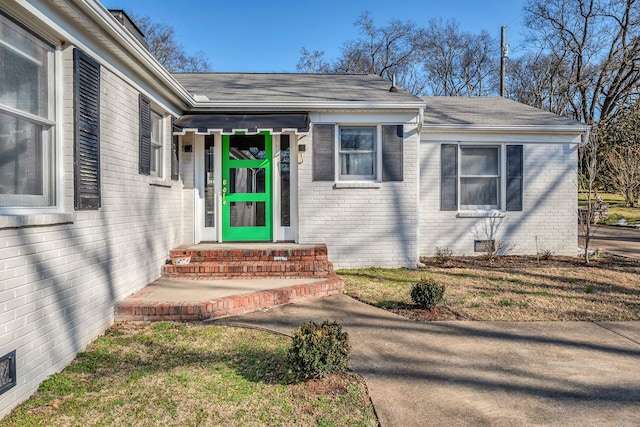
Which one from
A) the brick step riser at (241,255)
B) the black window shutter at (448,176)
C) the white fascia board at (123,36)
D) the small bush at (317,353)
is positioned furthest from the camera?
the black window shutter at (448,176)

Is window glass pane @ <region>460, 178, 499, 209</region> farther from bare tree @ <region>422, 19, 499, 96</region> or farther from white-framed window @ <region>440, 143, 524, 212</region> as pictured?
bare tree @ <region>422, 19, 499, 96</region>

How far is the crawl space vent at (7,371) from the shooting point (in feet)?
9.20

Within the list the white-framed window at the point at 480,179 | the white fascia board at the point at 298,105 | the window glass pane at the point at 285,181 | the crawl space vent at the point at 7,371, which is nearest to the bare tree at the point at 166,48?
the white fascia board at the point at 298,105

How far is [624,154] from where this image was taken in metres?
20.0

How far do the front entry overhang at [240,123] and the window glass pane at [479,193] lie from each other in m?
4.42

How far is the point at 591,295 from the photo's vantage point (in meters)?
6.10

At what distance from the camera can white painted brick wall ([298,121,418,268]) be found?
308 inches

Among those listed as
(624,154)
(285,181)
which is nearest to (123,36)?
(285,181)

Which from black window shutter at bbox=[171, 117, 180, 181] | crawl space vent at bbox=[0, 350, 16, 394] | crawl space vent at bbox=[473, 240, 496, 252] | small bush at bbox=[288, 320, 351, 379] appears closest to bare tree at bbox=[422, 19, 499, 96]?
crawl space vent at bbox=[473, 240, 496, 252]

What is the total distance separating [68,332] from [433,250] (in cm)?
767

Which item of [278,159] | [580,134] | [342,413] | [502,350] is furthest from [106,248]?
[580,134]

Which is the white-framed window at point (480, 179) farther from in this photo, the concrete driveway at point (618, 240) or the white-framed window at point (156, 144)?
the white-framed window at point (156, 144)

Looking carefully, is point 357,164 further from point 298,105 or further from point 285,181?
point 298,105

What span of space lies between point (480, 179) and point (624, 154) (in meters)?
15.3
